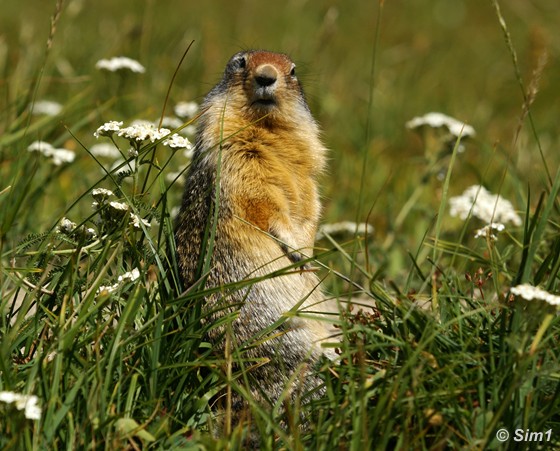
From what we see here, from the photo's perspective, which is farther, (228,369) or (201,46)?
(201,46)

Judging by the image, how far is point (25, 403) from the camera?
2.59 m

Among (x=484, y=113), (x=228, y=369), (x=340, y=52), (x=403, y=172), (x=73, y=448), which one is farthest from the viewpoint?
(x=340, y=52)

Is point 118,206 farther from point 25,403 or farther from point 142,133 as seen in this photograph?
point 25,403

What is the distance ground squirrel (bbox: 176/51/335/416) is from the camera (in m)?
3.51

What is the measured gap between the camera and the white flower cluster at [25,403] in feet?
8.37

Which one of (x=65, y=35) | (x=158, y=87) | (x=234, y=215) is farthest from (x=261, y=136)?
(x=65, y=35)

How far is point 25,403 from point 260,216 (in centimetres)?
159

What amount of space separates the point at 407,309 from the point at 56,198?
355cm

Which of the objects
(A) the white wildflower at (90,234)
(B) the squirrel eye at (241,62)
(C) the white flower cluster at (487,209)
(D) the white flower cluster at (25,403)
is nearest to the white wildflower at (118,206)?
(A) the white wildflower at (90,234)

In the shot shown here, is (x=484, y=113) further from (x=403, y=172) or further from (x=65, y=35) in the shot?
(x=65, y=35)

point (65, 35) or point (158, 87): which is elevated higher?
point (65, 35)

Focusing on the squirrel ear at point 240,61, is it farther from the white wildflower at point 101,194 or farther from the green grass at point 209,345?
the white wildflower at point 101,194

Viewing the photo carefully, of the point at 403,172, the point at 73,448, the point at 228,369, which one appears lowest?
the point at 73,448

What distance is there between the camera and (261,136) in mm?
4234
